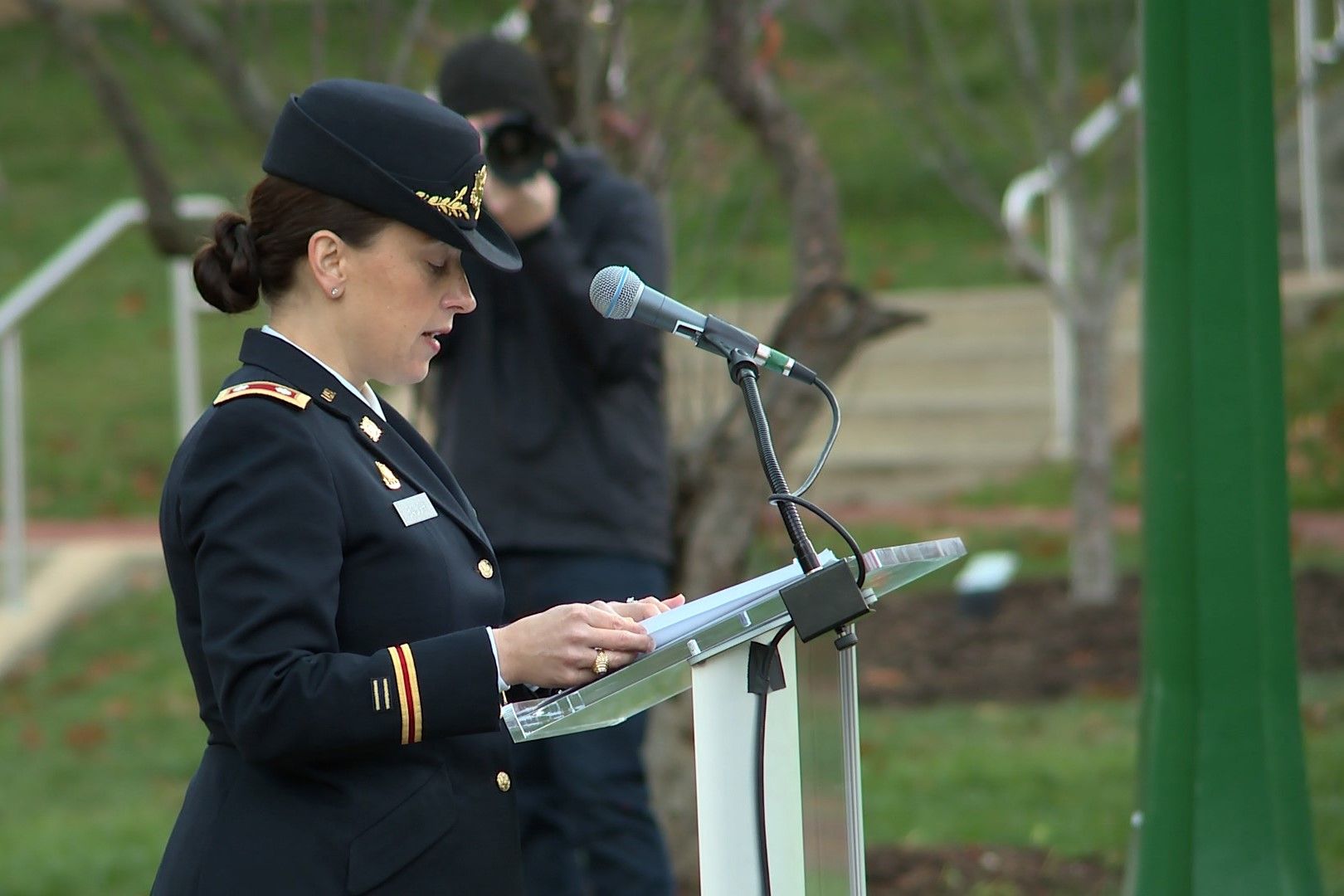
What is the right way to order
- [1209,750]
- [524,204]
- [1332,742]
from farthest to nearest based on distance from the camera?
1. [1332,742]
2. [524,204]
3. [1209,750]

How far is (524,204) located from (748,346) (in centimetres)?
161

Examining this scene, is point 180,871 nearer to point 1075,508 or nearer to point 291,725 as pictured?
point 291,725

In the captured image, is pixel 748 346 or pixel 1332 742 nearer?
pixel 748 346

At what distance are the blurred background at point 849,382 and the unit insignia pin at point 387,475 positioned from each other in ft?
2.10

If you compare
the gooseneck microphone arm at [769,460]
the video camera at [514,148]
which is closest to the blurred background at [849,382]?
the video camera at [514,148]

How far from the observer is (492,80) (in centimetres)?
388

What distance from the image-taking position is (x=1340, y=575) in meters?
7.97

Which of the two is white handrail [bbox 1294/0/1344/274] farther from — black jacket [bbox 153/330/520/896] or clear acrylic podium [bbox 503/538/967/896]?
black jacket [bbox 153/330/520/896]

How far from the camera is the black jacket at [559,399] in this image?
3.82 m

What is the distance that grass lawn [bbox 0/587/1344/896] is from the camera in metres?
5.14

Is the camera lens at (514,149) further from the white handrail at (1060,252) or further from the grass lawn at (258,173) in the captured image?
the white handrail at (1060,252)

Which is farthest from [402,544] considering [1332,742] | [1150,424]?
[1332,742]

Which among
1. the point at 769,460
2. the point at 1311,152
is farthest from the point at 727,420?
the point at 1311,152

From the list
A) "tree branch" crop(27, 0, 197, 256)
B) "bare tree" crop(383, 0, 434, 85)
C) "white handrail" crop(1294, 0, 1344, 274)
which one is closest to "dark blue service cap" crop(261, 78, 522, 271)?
"tree branch" crop(27, 0, 197, 256)
